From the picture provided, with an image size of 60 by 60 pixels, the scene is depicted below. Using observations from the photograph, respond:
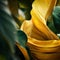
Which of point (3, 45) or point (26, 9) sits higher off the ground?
point (3, 45)

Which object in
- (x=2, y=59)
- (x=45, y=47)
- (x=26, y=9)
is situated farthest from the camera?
(x=26, y=9)

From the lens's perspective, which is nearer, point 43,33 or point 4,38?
point 4,38

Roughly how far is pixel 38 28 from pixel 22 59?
25cm

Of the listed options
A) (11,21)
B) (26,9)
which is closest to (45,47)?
(26,9)

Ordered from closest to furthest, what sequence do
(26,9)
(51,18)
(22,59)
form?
(22,59)
(51,18)
(26,9)

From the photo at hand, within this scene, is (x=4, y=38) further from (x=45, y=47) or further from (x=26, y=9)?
(x=26, y=9)

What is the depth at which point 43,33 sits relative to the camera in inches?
43.3

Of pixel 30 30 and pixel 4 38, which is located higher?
pixel 4 38

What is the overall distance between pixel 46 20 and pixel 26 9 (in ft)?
0.98

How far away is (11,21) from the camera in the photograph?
33cm

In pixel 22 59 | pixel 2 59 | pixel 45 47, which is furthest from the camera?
pixel 45 47

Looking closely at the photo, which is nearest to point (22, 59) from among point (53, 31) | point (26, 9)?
point (53, 31)

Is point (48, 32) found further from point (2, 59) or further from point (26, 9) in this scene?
point (2, 59)

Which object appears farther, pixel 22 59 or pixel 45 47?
pixel 45 47
